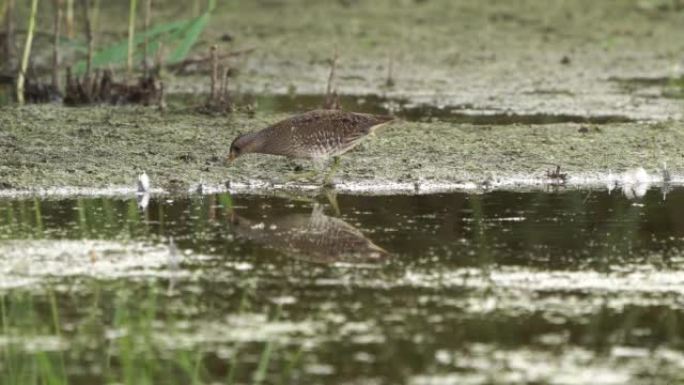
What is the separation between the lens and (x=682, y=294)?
634 cm

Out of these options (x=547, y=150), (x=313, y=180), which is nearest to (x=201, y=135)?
(x=313, y=180)

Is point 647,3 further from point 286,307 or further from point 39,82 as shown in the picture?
point 286,307

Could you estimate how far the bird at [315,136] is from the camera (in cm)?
881

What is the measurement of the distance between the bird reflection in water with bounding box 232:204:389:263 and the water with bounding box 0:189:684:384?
14mm

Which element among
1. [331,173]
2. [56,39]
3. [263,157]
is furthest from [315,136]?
[56,39]

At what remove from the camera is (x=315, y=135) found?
882 cm

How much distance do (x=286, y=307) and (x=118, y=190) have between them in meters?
2.80

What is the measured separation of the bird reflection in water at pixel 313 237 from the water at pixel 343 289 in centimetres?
1

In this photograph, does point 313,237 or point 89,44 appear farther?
point 89,44

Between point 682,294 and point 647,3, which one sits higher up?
point 647,3

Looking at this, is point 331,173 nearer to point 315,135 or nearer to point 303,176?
point 303,176

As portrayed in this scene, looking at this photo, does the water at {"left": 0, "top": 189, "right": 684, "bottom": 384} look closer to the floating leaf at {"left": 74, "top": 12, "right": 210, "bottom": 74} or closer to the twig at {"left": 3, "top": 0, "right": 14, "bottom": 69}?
the floating leaf at {"left": 74, "top": 12, "right": 210, "bottom": 74}

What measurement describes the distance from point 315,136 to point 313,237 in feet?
4.98

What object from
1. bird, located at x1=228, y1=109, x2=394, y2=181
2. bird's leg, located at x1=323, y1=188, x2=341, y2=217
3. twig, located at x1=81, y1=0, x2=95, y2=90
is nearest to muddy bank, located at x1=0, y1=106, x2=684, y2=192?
bird, located at x1=228, y1=109, x2=394, y2=181
